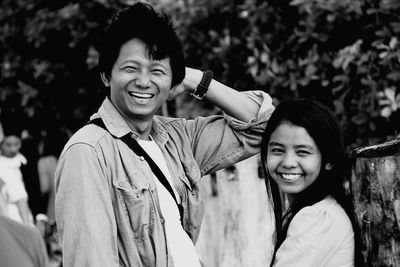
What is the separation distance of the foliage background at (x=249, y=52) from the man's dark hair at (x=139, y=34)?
259 cm

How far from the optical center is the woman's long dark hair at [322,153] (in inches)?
128

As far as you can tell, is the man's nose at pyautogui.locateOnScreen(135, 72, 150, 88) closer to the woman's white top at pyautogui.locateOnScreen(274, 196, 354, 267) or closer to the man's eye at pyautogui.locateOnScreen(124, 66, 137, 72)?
the man's eye at pyautogui.locateOnScreen(124, 66, 137, 72)

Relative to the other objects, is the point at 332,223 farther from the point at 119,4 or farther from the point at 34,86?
the point at 34,86

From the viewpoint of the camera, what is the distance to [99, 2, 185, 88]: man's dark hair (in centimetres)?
329

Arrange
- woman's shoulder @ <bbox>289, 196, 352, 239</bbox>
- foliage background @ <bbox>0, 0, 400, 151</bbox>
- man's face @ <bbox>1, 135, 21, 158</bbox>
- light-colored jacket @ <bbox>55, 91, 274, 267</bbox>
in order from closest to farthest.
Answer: light-colored jacket @ <bbox>55, 91, 274, 267</bbox>
woman's shoulder @ <bbox>289, 196, 352, 239</bbox>
foliage background @ <bbox>0, 0, 400, 151</bbox>
man's face @ <bbox>1, 135, 21, 158</bbox>

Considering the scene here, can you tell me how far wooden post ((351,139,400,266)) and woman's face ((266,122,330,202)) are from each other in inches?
9.3

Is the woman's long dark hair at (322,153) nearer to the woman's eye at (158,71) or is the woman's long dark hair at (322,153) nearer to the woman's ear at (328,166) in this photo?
the woman's ear at (328,166)

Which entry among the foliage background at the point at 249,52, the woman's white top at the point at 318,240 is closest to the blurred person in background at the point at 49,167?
the foliage background at the point at 249,52

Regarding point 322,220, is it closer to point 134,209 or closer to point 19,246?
point 134,209

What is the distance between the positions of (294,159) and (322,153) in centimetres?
12

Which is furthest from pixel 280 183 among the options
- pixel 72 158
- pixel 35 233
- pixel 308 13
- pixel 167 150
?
pixel 308 13

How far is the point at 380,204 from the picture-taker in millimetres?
3342

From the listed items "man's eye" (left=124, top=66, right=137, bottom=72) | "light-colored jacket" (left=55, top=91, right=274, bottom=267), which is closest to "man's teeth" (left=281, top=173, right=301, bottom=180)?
"light-colored jacket" (left=55, top=91, right=274, bottom=267)

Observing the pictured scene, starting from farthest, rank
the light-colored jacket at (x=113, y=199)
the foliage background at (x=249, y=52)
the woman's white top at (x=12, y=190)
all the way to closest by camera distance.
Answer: the woman's white top at (x=12, y=190)
the foliage background at (x=249, y=52)
the light-colored jacket at (x=113, y=199)
